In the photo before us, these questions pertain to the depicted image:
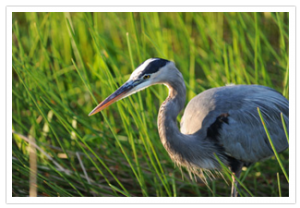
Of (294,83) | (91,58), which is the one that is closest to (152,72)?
(294,83)

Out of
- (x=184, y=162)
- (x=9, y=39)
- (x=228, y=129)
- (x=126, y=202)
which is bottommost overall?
(x=126, y=202)

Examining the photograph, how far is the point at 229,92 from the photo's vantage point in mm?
2070

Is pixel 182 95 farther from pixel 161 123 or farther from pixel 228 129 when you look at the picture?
pixel 228 129

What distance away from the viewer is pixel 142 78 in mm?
1691

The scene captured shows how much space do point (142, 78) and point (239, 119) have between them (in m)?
0.67

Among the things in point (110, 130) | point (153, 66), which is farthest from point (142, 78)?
point (110, 130)

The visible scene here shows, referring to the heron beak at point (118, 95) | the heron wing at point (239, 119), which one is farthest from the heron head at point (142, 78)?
the heron wing at point (239, 119)

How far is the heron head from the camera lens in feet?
5.38

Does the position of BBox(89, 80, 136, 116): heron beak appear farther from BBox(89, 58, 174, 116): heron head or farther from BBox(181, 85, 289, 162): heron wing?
BBox(181, 85, 289, 162): heron wing

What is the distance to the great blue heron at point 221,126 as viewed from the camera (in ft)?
6.01

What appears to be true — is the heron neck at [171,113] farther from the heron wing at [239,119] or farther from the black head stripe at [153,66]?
the heron wing at [239,119]

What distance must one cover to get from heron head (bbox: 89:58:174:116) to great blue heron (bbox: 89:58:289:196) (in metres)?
0.05

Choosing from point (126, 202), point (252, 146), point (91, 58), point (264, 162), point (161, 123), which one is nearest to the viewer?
point (126, 202)

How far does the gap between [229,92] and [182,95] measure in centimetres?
37
